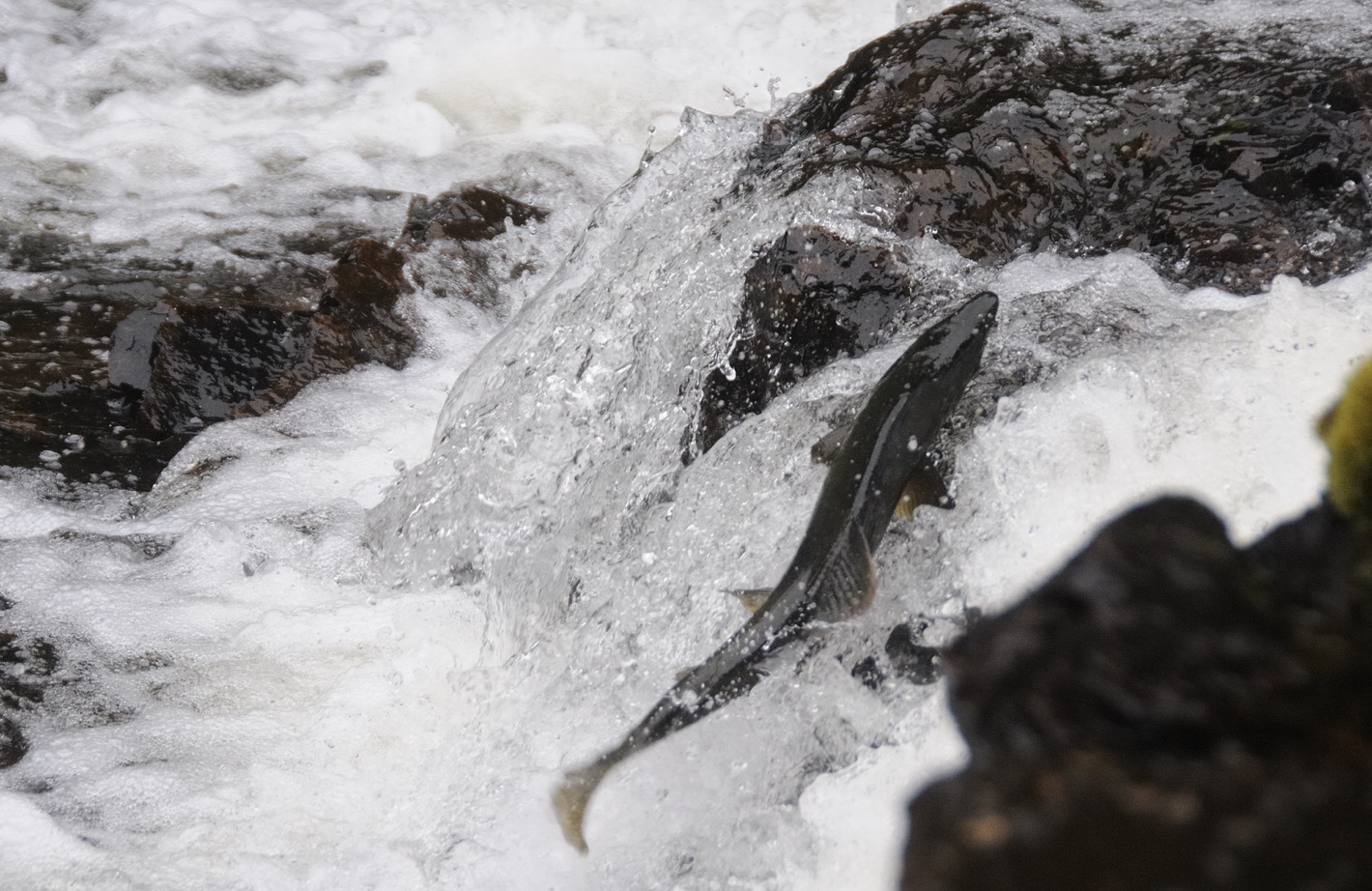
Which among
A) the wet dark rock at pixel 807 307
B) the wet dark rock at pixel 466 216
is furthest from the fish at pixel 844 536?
the wet dark rock at pixel 466 216

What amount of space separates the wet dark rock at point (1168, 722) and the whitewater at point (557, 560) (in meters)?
1.44

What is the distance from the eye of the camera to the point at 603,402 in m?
3.94

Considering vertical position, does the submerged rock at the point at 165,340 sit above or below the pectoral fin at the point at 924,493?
above

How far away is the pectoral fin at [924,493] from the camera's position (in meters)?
3.21

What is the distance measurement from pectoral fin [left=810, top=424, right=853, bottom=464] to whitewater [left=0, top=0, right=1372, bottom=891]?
6.0 inches

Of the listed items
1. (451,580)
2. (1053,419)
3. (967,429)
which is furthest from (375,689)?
(1053,419)

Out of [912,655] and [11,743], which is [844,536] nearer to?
[912,655]

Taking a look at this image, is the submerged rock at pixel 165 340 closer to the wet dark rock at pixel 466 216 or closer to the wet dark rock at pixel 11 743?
the wet dark rock at pixel 466 216

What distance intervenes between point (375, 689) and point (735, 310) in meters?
2.21

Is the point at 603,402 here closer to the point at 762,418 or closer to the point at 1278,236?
the point at 762,418

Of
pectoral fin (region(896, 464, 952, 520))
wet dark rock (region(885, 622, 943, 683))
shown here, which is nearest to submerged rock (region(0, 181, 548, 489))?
pectoral fin (region(896, 464, 952, 520))

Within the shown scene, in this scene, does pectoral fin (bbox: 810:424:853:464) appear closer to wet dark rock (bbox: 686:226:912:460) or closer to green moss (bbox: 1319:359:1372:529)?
wet dark rock (bbox: 686:226:912:460)

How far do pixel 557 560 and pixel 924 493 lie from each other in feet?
5.13

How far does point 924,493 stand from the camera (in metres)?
3.22
